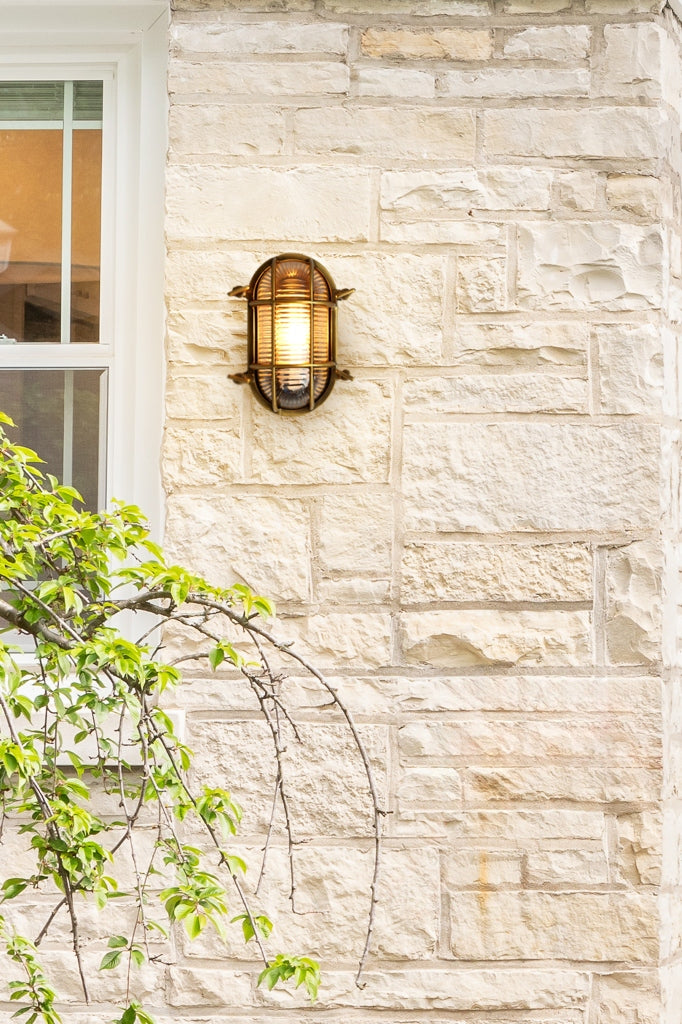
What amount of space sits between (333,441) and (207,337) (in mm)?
360

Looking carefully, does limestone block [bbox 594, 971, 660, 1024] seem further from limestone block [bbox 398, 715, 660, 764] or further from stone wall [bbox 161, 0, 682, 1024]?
limestone block [bbox 398, 715, 660, 764]

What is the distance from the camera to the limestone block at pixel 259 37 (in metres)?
2.18

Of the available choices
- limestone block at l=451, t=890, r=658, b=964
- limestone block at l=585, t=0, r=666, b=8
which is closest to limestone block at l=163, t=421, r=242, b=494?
limestone block at l=451, t=890, r=658, b=964

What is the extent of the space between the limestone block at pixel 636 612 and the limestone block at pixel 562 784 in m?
0.24

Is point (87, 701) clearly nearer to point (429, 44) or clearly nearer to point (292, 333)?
point (292, 333)

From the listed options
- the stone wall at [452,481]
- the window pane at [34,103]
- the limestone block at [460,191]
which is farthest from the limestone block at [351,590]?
the window pane at [34,103]

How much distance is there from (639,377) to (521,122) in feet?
2.05

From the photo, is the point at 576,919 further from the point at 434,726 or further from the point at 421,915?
the point at 434,726

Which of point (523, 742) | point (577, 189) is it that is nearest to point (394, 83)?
point (577, 189)

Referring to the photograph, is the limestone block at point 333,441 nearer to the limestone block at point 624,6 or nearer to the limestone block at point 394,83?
the limestone block at point 394,83

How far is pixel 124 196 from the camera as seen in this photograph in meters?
2.29

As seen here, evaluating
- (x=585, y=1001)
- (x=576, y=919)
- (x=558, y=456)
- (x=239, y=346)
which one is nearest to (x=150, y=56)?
(x=239, y=346)

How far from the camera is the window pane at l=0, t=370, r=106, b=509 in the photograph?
7.53 ft

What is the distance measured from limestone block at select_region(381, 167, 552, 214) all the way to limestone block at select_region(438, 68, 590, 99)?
18 cm
